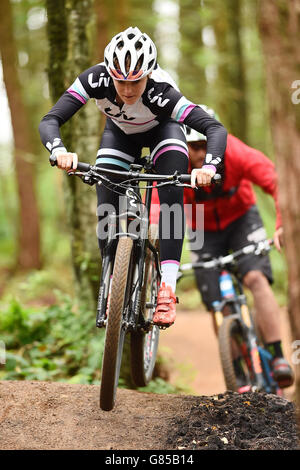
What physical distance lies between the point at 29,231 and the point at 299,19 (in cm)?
1357

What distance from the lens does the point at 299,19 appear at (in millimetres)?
2424

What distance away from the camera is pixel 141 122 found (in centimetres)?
387

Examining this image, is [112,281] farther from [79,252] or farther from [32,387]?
[79,252]

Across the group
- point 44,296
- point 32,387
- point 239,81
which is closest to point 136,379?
point 32,387

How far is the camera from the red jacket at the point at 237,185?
513cm

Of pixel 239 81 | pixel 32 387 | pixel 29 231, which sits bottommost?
pixel 32 387

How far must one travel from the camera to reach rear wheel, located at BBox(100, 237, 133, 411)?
135 inches

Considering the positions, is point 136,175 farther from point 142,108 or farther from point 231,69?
point 231,69

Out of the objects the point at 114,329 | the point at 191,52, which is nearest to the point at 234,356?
the point at 114,329

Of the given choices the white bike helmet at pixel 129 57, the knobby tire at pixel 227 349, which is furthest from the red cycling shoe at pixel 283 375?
the white bike helmet at pixel 129 57

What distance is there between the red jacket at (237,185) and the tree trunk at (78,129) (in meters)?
1.14

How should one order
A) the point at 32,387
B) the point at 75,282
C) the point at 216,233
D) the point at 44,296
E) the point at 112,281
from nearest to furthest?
the point at 112,281 → the point at 32,387 → the point at 216,233 → the point at 75,282 → the point at 44,296

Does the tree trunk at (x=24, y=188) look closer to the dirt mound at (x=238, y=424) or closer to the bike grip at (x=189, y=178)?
the bike grip at (x=189, y=178)

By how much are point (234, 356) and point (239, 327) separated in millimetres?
289
